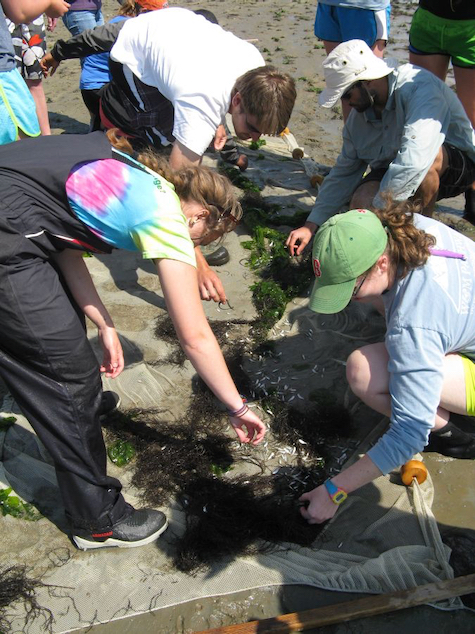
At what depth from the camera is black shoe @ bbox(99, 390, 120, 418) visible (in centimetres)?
347

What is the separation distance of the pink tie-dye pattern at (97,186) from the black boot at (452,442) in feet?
6.76

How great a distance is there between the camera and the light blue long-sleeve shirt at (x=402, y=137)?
3785 mm

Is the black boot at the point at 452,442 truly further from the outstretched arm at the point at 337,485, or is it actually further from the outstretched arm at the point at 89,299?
the outstretched arm at the point at 89,299

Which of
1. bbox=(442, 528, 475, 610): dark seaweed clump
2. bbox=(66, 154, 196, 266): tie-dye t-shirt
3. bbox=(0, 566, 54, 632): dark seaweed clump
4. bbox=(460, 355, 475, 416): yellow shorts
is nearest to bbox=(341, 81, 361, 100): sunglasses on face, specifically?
bbox=(460, 355, 475, 416): yellow shorts

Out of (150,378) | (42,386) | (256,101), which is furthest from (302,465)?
(256,101)

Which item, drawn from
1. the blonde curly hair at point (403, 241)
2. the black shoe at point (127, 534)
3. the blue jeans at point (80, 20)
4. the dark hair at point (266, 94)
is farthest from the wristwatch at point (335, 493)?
the blue jeans at point (80, 20)

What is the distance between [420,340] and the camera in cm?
246

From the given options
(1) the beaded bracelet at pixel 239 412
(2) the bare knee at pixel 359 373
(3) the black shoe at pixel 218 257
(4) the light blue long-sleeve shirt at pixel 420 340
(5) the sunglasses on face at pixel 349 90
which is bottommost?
(3) the black shoe at pixel 218 257

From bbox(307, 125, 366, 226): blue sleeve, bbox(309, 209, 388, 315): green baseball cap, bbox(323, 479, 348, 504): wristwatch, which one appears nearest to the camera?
bbox(309, 209, 388, 315): green baseball cap

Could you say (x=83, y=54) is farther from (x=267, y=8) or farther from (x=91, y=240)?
(x=267, y=8)

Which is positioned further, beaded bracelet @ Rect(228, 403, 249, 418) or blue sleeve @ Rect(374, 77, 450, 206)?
blue sleeve @ Rect(374, 77, 450, 206)

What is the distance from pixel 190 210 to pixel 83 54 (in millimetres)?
3699

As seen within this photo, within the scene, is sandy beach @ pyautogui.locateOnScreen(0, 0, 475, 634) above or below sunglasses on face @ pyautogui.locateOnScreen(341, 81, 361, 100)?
below

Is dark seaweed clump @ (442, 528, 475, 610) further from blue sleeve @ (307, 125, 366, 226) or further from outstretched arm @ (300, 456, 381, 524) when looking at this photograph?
blue sleeve @ (307, 125, 366, 226)
